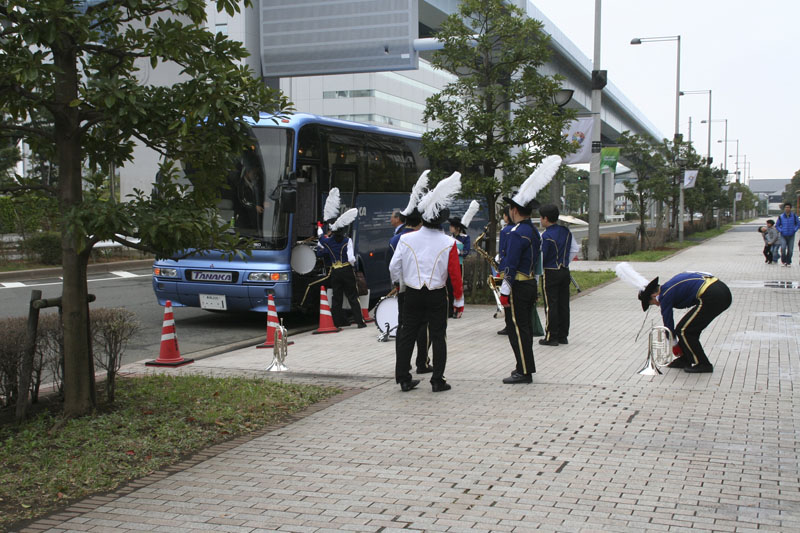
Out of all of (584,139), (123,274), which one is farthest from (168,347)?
(584,139)

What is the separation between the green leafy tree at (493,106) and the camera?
15016 millimetres

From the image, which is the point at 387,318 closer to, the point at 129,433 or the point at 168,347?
the point at 168,347

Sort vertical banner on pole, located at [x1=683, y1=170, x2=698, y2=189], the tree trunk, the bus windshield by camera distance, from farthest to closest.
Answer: vertical banner on pole, located at [x1=683, y1=170, x2=698, y2=189] → the bus windshield → the tree trunk

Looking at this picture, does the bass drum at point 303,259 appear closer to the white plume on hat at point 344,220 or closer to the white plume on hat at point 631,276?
the white plume on hat at point 344,220

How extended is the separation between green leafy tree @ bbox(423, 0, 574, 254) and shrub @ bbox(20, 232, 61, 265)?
1315cm

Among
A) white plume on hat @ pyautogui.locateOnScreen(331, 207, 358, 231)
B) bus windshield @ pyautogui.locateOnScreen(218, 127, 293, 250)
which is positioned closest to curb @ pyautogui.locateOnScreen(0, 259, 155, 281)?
bus windshield @ pyautogui.locateOnScreen(218, 127, 293, 250)

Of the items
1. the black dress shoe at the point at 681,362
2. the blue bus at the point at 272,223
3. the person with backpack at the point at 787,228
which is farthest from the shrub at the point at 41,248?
the person with backpack at the point at 787,228

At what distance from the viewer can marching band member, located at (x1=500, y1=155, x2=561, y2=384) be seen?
788 cm

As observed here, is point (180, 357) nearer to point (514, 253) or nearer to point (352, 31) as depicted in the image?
point (514, 253)

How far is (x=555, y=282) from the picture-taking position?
1042 cm

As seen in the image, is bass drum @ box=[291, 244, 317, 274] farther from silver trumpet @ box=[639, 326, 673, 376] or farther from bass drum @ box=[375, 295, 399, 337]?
silver trumpet @ box=[639, 326, 673, 376]

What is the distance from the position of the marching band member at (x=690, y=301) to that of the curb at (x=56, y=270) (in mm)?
14886

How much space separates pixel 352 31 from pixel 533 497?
17.7 metres

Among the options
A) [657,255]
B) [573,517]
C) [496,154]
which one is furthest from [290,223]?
[657,255]
